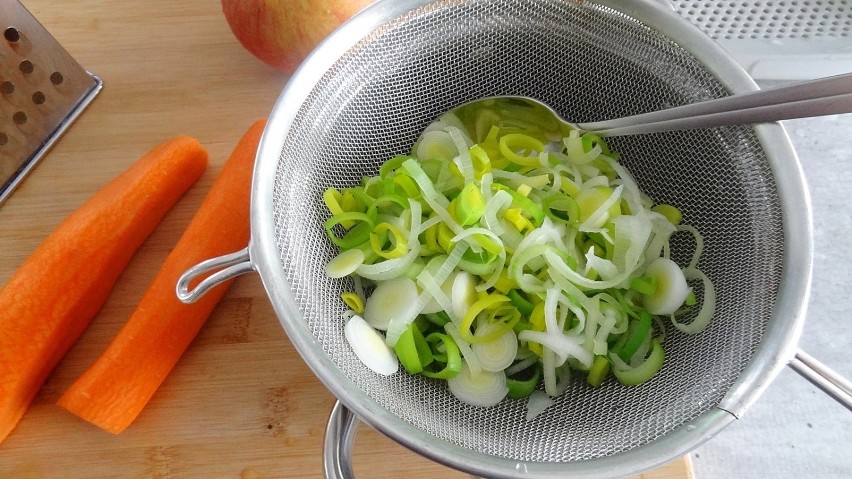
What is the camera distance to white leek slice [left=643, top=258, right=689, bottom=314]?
715 mm

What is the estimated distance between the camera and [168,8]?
3.38 ft

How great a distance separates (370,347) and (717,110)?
47 cm

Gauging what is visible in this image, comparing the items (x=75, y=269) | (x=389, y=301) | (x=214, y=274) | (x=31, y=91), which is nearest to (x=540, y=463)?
(x=389, y=301)

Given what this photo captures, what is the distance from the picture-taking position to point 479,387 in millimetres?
710

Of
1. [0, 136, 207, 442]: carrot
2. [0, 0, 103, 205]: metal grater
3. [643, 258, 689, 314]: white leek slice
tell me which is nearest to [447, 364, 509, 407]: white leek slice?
[643, 258, 689, 314]: white leek slice

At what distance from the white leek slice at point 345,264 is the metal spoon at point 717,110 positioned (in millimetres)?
287

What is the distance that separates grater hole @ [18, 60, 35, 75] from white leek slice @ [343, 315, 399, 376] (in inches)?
24.3

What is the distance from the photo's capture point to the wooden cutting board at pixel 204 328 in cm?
77

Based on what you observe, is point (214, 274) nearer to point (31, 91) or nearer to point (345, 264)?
point (345, 264)

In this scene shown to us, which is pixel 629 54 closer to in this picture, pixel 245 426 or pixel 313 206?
→ pixel 313 206

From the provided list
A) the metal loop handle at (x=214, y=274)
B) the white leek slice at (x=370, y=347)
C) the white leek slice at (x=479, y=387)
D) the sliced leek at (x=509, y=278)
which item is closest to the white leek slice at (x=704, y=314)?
the sliced leek at (x=509, y=278)

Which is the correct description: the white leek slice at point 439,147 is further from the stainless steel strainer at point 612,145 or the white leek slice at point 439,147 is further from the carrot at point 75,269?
the carrot at point 75,269

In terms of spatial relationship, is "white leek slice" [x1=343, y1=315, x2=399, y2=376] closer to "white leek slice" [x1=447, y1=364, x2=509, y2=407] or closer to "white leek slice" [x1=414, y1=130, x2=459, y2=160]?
"white leek slice" [x1=447, y1=364, x2=509, y2=407]

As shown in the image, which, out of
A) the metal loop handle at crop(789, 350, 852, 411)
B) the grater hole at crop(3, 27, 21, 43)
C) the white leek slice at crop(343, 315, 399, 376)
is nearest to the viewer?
the metal loop handle at crop(789, 350, 852, 411)
